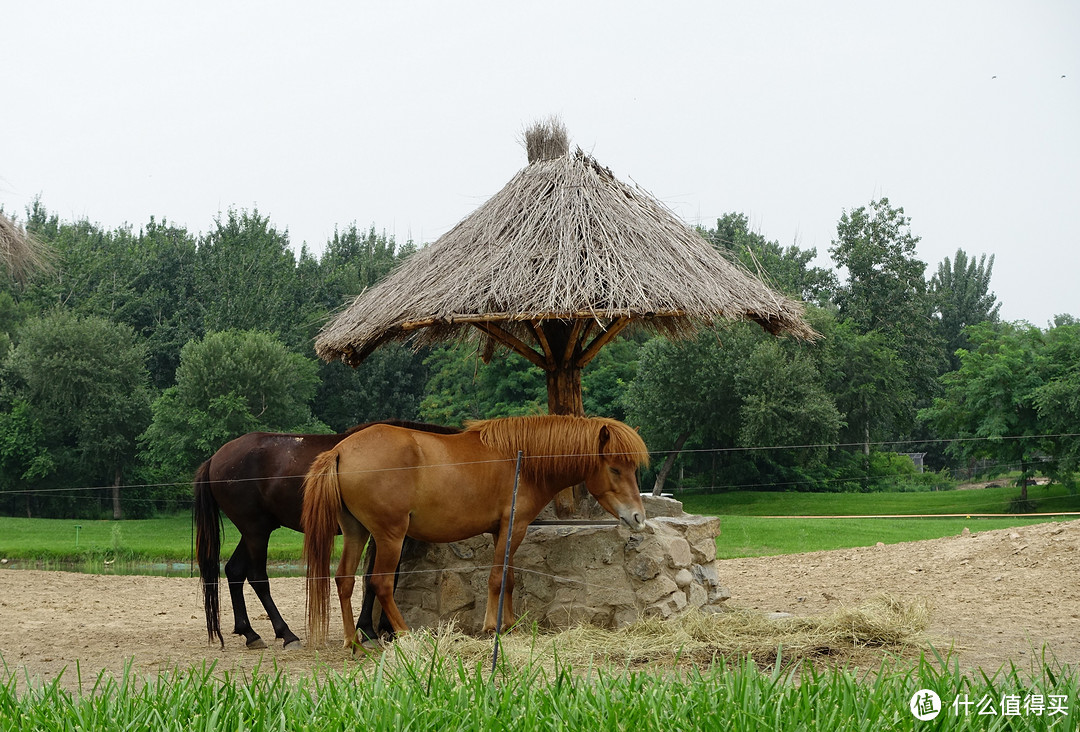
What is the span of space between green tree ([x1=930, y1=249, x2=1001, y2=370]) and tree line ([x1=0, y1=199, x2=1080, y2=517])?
39.4 ft

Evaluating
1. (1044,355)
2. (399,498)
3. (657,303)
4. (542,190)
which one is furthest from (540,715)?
(1044,355)

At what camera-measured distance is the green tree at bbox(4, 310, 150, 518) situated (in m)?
25.5

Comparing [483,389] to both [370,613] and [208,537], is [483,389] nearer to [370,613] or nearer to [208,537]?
[208,537]

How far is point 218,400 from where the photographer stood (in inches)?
901

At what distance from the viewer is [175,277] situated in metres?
34.6

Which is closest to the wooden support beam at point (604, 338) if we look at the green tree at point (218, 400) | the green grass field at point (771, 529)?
the green grass field at point (771, 529)

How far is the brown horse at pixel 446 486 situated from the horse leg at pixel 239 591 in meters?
0.88

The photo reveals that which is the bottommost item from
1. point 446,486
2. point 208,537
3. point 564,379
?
point 208,537

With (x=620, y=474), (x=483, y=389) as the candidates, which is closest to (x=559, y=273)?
(x=620, y=474)

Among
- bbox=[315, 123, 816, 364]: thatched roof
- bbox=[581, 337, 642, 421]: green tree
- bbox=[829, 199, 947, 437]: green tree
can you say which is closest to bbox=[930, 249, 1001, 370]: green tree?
bbox=[829, 199, 947, 437]: green tree

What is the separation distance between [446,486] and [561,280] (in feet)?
5.37

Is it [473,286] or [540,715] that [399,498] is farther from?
[540,715]

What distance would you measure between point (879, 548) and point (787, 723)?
358 inches

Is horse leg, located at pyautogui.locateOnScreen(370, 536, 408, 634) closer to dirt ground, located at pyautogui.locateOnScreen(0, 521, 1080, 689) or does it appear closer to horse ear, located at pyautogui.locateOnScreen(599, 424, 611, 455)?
dirt ground, located at pyautogui.locateOnScreen(0, 521, 1080, 689)
